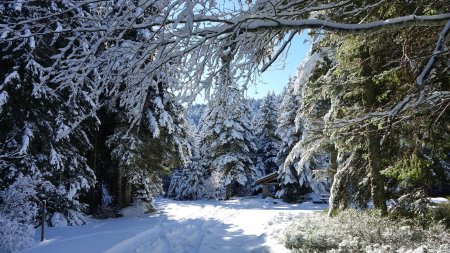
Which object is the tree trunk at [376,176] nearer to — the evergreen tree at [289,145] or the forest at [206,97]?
the forest at [206,97]

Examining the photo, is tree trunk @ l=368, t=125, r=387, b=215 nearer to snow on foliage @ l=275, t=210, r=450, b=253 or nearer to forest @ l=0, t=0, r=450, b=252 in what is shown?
forest @ l=0, t=0, r=450, b=252

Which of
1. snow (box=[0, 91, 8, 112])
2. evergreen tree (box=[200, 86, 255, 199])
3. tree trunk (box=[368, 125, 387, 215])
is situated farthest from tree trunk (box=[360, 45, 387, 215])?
evergreen tree (box=[200, 86, 255, 199])

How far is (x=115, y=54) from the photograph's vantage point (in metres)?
3.58

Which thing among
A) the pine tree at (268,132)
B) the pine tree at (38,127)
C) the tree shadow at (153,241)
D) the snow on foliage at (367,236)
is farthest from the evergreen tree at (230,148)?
the snow on foliage at (367,236)

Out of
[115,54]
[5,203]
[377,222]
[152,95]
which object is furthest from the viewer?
[152,95]

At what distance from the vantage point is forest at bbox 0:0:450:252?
3270 mm

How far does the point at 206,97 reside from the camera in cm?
378

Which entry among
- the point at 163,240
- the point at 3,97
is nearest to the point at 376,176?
the point at 163,240

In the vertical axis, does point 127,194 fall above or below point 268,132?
below

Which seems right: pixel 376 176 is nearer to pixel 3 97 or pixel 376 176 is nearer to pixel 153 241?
pixel 153 241

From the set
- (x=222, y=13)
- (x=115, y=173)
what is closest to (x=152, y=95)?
(x=115, y=173)

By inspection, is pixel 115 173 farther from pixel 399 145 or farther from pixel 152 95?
pixel 399 145

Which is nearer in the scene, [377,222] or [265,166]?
[377,222]

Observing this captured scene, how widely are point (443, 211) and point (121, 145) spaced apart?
510 inches
